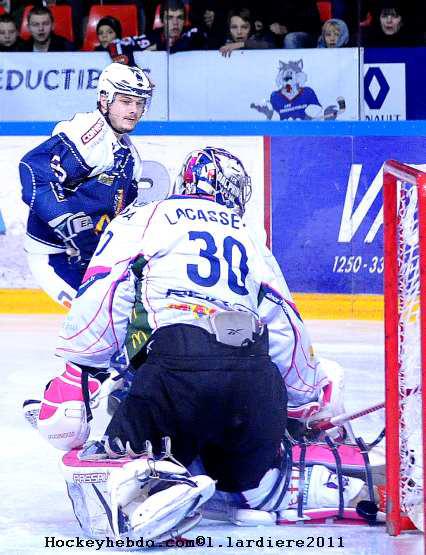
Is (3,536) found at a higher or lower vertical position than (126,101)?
lower

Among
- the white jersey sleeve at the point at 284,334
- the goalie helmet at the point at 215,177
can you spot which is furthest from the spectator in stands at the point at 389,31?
the white jersey sleeve at the point at 284,334

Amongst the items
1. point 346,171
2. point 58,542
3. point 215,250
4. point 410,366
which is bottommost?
point 58,542

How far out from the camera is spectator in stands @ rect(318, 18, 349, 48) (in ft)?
20.8

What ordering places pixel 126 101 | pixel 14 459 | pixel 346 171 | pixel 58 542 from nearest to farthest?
pixel 58 542 < pixel 14 459 < pixel 126 101 < pixel 346 171

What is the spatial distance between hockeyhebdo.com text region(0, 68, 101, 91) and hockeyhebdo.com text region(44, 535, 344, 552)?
12.3ft

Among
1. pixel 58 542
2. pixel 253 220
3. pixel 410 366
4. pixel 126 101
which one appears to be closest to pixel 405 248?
pixel 410 366

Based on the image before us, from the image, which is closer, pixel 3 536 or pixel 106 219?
pixel 3 536

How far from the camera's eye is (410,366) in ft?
9.68

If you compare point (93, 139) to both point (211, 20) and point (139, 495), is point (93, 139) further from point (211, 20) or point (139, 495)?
point (211, 20)

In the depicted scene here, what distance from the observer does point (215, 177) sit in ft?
10.5

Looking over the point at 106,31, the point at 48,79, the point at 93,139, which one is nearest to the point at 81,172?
the point at 93,139

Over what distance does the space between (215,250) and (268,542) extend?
26.0 inches

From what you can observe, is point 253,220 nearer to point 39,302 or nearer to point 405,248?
point 39,302

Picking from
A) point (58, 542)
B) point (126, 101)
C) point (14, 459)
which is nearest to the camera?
point (58, 542)
